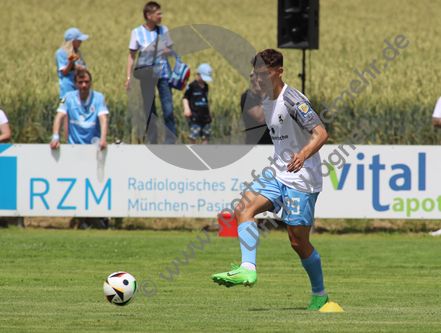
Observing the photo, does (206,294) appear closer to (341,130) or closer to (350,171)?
(350,171)

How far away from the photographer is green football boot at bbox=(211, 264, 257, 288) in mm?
5805

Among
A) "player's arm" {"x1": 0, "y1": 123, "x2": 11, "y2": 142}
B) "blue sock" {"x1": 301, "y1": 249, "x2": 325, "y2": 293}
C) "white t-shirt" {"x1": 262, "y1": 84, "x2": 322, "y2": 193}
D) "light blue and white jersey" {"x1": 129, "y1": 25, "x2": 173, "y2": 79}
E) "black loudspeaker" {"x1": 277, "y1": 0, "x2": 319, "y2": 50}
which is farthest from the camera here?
"black loudspeaker" {"x1": 277, "y1": 0, "x2": 319, "y2": 50}

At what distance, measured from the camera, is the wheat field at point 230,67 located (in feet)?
54.5

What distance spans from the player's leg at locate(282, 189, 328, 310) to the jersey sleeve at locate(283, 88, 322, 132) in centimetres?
65

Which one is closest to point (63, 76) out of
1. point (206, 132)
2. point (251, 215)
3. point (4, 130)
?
point (4, 130)

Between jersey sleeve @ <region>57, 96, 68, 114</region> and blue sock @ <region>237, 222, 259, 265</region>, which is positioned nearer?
blue sock @ <region>237, 222, 259, 265</region>

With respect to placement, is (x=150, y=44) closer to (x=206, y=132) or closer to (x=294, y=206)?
(x=206, y=132)

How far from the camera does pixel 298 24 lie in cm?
1318

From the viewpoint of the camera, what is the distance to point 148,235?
43.1 feet

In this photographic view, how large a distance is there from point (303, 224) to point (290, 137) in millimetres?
838

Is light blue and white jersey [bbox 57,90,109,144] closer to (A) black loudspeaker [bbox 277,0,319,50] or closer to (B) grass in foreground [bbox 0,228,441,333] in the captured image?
(B) grass in foreground [bbox 0,228,441,333]

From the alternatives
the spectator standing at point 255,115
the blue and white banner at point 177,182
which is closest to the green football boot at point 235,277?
the blue and white banner at point 177,182

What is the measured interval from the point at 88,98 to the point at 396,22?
37.6 metres

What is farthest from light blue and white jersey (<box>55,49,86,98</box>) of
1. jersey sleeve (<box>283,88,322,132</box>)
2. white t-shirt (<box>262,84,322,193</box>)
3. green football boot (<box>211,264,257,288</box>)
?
green football boot (<box>211,264,257,288</box>)
